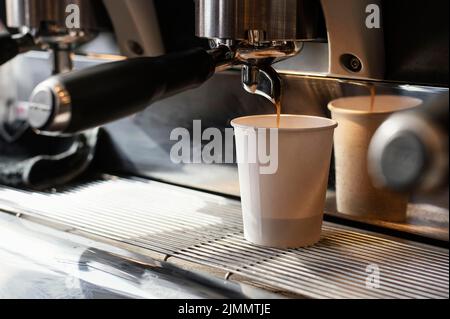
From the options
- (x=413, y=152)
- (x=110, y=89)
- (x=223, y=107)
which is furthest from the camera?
(x=223, y=107)

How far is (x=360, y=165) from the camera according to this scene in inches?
31.6

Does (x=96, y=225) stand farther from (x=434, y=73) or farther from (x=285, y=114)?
(x=434, y=73)

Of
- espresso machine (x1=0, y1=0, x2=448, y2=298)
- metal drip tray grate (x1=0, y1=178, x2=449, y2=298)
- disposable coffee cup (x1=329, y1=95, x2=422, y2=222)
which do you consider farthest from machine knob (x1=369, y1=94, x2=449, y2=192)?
disposable coffee cup (x1=329, y1=95, x2=422, y2=222)

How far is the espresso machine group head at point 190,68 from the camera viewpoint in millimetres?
565

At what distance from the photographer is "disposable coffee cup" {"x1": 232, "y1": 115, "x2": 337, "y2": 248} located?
28.6 inches

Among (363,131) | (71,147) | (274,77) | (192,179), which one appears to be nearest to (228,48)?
(274,77)

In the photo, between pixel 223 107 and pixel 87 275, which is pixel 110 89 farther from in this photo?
pixel 223 107

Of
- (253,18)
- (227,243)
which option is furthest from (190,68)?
(227,243)

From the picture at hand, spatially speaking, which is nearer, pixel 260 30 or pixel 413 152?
pixel 413 152

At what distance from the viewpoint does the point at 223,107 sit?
925 mm

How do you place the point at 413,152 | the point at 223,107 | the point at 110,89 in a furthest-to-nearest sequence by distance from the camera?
the point at 223,107 < the point at 110,89 < the point at 413,152

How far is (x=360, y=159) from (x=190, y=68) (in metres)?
0.23

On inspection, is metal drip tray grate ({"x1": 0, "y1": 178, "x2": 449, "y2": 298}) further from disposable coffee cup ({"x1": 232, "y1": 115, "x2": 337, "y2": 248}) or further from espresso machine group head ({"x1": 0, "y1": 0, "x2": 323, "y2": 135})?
espresso machine group head ({"x1": 0, "y1": 0, "x2": 323, "y2": 135})

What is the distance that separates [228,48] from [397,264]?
0.25 metres
